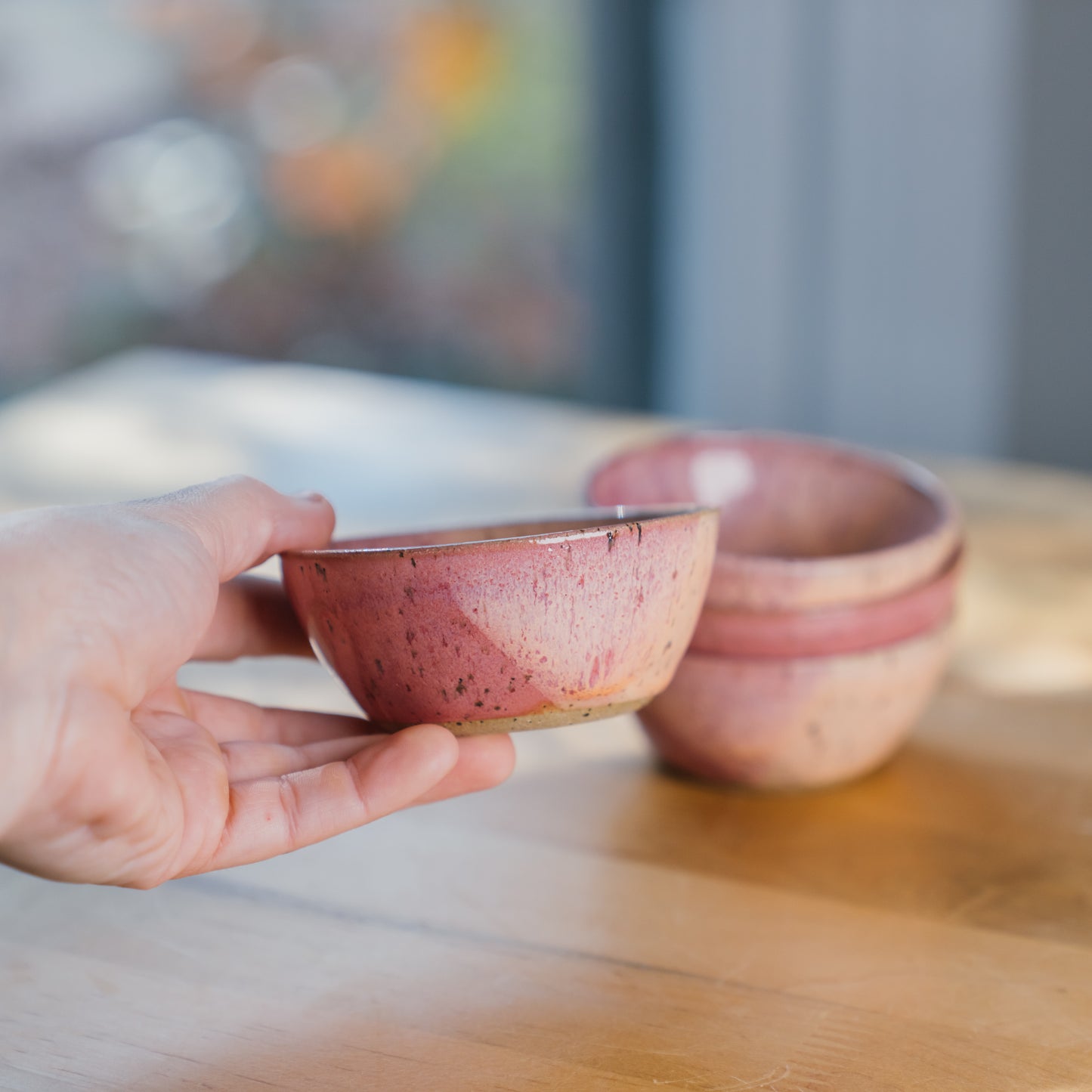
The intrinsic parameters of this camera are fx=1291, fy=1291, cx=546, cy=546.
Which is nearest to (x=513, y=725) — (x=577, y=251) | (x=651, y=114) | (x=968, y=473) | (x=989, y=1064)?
(x=989, y=1064)

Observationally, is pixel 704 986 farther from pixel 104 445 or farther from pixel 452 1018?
pixel 104 445

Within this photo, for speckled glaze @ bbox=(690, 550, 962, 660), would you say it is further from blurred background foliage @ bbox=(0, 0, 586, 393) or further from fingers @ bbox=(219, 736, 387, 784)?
blurred background foliage @ bbox=(0, 0, 586, 393)

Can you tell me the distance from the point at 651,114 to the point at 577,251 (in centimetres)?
40

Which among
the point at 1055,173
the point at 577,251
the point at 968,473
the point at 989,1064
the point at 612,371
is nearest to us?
the point at 989,1064

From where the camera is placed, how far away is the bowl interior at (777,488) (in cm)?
73

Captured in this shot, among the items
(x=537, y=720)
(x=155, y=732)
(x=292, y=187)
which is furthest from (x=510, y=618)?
(x=292, y=187)

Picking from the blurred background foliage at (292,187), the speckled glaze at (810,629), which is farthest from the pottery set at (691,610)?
the blurred background foliage at (292,187)

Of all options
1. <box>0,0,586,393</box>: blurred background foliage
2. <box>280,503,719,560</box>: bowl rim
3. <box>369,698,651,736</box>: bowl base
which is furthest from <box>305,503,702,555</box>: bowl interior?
<box>0,0,586,393</box>: blurred background foliage

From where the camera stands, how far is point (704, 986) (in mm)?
523

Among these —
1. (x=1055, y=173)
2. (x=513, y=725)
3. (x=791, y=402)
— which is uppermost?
(x=1055, y=173)

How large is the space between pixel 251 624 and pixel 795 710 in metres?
0.26

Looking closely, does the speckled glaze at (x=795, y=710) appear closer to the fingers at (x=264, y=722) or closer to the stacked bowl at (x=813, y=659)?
the stacked bowl at (x=813, y=659)

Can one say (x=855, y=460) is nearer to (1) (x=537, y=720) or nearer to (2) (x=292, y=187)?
(1) (x=537, y=720)

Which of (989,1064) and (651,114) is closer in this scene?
(989,1064)
